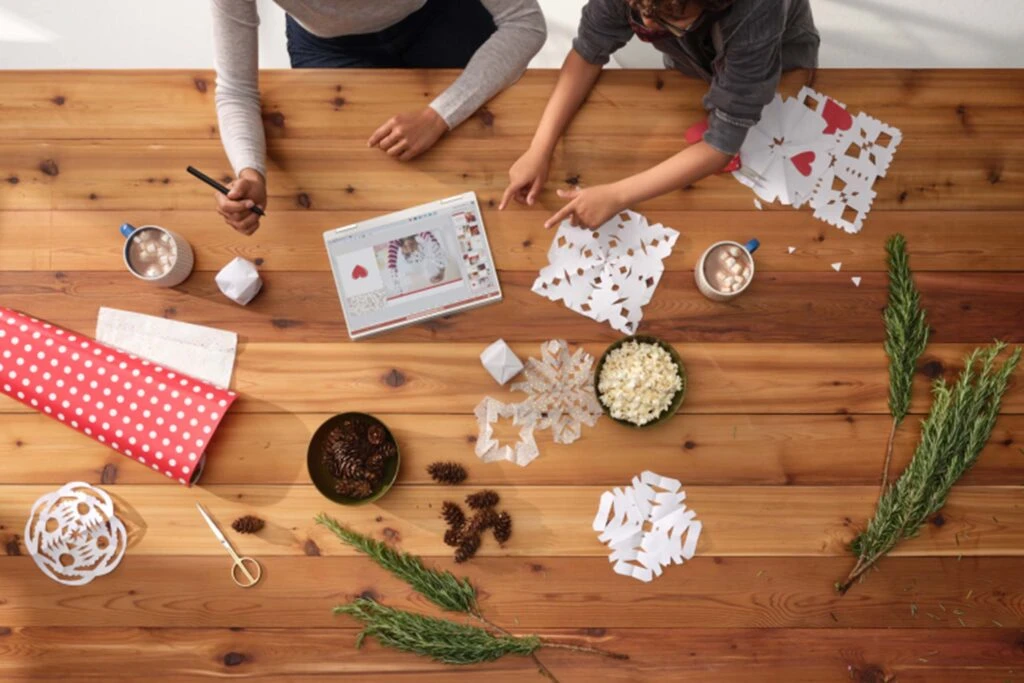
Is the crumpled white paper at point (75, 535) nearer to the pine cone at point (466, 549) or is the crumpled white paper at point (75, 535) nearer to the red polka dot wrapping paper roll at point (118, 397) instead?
the red polka dot wrapping paper roll at point (118, 397)

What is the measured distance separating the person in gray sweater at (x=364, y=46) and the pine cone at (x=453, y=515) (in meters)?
0.70

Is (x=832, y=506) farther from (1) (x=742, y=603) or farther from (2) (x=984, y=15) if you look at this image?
(2) (x=984, y=15)

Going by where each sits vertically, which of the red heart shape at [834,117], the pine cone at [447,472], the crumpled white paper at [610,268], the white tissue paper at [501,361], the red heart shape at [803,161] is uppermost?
the red heart shape at [834,117]

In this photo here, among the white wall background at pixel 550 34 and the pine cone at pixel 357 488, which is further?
the white wall background at pixel 550 34

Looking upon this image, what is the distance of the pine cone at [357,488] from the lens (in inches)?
50.6

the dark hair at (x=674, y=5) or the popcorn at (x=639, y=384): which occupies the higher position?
the dark hair at (x=674, y=5)

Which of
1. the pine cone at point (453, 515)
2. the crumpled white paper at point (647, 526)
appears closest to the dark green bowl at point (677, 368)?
the crumpled white paper at point (647, 526)

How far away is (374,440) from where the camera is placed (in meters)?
1.30

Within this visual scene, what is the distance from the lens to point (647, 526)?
4.36 ft

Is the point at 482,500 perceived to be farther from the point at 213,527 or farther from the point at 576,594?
the point at 213,527

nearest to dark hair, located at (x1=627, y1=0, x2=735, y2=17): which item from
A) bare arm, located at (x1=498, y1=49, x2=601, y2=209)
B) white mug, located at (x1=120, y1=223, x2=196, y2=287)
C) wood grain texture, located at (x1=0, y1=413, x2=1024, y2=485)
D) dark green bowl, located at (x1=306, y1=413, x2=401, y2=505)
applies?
bare arm, located at (x1=498, y1=49, x2=601, y2=209)

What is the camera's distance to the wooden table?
1.32 metres

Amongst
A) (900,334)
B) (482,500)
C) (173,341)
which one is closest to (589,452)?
(482,500)

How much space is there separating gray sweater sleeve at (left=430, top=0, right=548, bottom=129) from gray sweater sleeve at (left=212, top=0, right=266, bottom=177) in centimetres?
37
